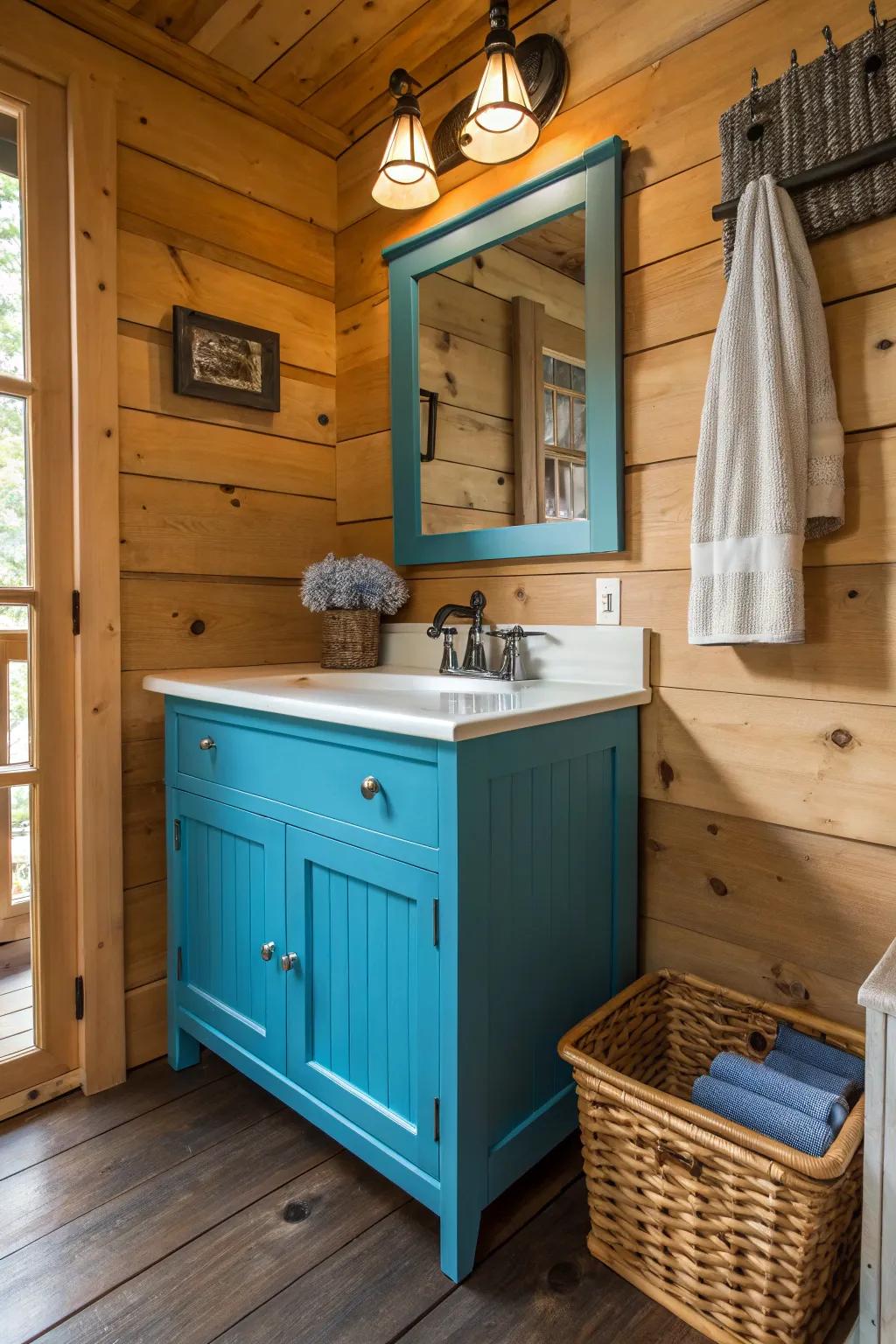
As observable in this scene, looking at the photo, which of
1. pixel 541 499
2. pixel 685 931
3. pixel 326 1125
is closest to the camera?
pixel 326 1125

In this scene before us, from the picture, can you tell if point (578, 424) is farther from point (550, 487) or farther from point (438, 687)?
point (438, 687)

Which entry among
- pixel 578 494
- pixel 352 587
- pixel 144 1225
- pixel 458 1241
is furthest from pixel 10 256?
pixel 458 1241

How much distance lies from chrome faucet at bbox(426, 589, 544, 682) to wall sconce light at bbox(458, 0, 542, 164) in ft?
2.80

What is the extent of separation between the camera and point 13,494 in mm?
1575

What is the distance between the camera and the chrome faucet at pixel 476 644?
1.61 m

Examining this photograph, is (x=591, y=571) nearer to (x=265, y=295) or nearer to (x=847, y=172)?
(x=847, y=172)

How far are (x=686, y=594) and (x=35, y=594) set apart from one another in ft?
4.18

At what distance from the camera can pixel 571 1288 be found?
1.14 metres

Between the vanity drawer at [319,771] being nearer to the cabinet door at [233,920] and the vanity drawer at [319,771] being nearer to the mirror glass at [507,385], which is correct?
the cabinet door at [233,920]

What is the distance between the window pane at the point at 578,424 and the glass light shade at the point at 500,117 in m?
0.49

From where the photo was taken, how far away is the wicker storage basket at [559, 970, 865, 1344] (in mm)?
973

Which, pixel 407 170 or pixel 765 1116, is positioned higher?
pixel 407 170

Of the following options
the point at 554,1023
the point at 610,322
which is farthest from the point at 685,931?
the point at 610,322

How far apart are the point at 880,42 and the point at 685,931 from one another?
1.43m
